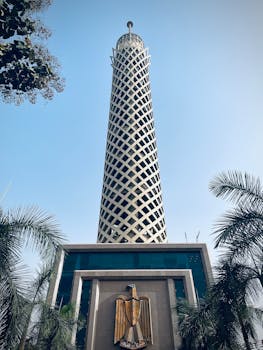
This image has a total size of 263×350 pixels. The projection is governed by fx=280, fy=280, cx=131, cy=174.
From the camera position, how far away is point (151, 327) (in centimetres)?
1841

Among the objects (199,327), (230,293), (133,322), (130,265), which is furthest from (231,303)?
(130,265)

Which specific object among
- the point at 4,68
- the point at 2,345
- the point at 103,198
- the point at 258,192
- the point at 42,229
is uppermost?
the point at 103,198

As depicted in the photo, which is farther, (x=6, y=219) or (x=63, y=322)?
(x=63, y=322)

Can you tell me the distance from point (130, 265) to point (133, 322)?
19.2ft

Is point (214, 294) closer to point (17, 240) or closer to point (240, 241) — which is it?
point (240, 241)

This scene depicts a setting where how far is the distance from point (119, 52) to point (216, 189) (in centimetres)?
4716

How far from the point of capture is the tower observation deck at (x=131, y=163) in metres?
31.5

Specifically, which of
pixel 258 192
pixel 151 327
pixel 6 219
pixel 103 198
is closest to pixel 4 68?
pixel 6 219

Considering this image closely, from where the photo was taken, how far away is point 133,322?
18.5 m

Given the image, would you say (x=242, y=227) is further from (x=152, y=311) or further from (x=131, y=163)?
(x=131, y=163)

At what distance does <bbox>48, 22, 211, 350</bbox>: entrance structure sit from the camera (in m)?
18.6

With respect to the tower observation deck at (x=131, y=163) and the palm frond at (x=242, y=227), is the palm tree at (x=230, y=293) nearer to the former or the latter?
the palm frond at (x=242, y=227)

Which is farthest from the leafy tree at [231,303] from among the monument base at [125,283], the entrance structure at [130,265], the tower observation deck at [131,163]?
the tower observation deck at [131,163]

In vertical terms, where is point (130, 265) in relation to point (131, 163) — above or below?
below
